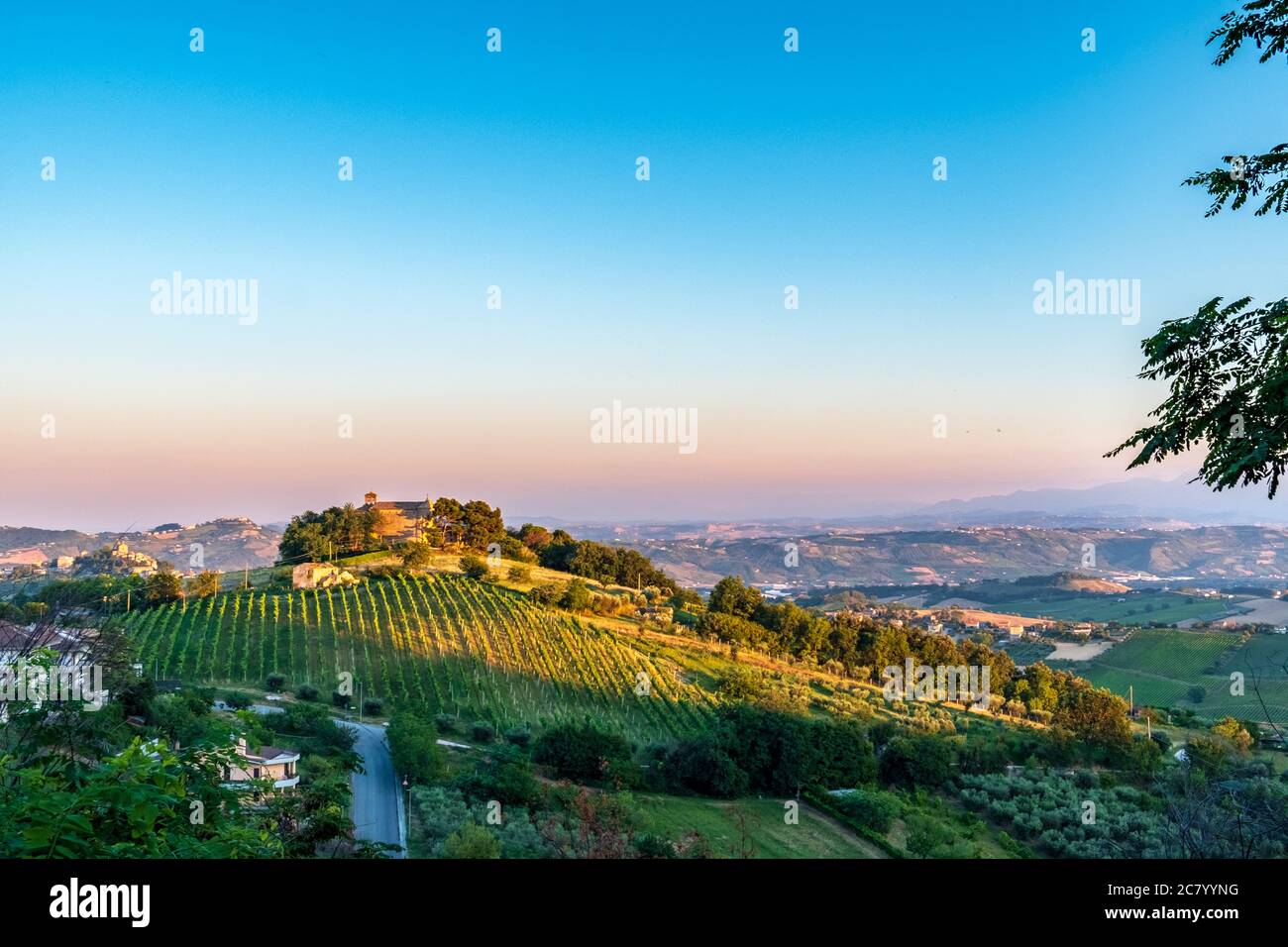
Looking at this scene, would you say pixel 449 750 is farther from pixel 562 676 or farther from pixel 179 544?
pixel 179 544

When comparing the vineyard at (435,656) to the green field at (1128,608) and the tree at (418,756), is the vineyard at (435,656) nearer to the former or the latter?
the tree at (418,756)

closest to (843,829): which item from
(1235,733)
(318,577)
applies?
(1235,733)

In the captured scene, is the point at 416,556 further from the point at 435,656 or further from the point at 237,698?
the point at 237,698

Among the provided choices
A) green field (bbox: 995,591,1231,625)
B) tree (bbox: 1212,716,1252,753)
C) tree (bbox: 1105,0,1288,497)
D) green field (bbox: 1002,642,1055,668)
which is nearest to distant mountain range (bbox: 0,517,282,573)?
tree (bbox: 1105,0,1288,497)

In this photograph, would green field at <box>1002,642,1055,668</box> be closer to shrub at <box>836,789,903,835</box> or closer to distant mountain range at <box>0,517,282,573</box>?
shrub at <box>836,789,903,835</box>

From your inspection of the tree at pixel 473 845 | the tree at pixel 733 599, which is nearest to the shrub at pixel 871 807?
the tree at pixel 473 845
